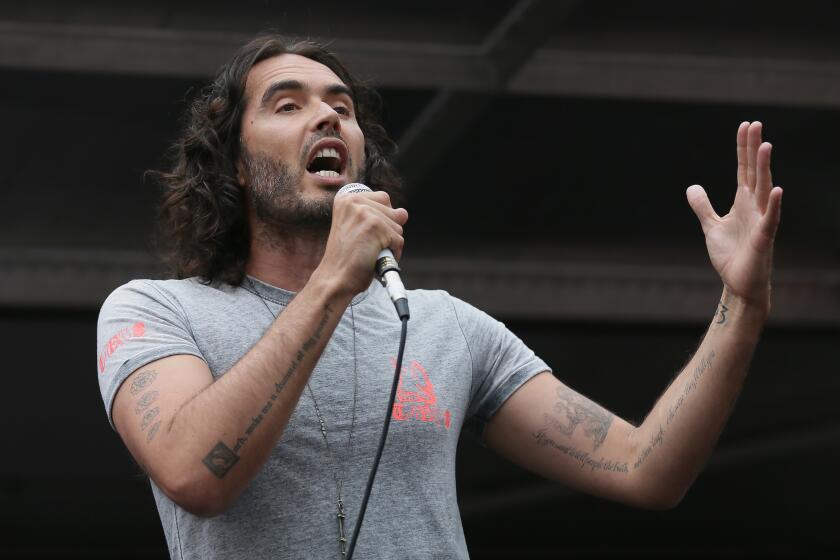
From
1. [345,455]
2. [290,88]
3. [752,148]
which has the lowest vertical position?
[345,455]

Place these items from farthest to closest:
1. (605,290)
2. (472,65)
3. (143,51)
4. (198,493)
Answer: (605,290) → (472,65) → (143,51) → (198,493)

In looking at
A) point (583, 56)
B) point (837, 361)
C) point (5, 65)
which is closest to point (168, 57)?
point (5, 65)

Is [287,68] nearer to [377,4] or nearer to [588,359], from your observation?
[377,4]

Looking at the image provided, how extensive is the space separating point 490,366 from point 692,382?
39 centimetres

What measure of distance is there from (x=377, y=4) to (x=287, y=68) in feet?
8.51

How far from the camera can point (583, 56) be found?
531 cm

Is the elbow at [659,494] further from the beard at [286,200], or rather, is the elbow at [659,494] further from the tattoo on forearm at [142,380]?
the tattoo on forearm at [142,380]

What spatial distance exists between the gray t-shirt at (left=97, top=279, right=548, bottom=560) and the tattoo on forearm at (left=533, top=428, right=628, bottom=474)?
0.10 m

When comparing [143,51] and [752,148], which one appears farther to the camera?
[143,51]

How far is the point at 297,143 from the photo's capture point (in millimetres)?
2180

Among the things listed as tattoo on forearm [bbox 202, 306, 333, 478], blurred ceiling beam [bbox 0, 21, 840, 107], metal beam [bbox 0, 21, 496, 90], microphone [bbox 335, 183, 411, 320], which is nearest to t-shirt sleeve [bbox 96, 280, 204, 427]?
tattoo on forearm [bbox 202, 306, 333, 478]

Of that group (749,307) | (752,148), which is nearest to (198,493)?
(749,307)

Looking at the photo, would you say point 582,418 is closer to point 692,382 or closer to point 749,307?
point 692,382

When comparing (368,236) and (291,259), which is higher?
(368,236)
